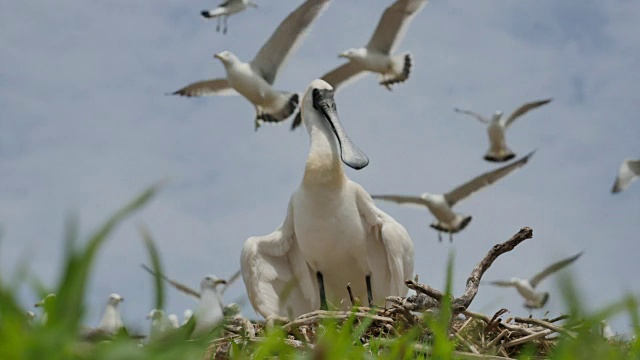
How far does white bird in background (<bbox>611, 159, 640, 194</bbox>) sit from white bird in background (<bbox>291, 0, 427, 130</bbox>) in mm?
6340

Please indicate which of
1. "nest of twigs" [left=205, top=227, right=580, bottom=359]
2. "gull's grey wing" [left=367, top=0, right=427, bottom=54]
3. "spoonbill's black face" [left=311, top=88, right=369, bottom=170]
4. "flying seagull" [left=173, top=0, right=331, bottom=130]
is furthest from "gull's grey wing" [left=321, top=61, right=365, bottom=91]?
"nest of twigs" [left=205, top=227, right=580, bottom=359]

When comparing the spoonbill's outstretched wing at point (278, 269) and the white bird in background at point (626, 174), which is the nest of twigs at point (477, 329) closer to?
the spoonbill's outstretched wing at point (278, 269)

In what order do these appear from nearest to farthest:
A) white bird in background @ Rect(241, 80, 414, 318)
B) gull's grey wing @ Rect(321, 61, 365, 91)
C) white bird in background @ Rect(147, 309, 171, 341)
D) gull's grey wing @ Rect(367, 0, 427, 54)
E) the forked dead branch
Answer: white bird in background @ Rect(147, 309, 171, 341) → the forked dead branch → white bird in background @ Rect(241, 80, 414, 318) → gull's grey wing @ Rect(367, 0, 427, 54) → gull's grey wing @ Rect(321, 61, 365, 91)

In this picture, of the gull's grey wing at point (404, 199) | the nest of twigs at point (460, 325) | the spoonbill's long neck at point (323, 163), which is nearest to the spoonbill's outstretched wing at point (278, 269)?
the spoonbill's long neck at point (323, 163)

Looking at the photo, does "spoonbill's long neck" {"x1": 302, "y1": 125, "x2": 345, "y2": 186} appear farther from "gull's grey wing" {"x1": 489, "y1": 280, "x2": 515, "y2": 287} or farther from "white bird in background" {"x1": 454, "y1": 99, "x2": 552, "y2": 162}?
"white bird in background" {"x1": 454, "y1": 99, "x2": 552, "y2": 162}

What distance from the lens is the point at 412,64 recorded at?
85.6 feet

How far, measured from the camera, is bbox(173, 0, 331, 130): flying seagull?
915 inches

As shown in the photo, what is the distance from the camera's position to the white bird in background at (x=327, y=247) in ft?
29.6

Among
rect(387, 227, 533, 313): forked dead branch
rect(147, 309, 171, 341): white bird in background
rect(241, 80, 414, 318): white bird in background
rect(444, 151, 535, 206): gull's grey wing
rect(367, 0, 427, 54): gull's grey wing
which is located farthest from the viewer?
rect(444, 151, 535, 206): gull's grey wing

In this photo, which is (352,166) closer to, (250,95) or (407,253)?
(407,253)

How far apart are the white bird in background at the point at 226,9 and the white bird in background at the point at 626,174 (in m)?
10.3

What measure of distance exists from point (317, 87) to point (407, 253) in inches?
81.9

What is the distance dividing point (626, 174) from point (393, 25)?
24.8 feet

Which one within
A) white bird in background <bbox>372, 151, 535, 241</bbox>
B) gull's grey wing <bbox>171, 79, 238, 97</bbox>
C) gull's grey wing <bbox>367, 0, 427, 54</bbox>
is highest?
gull's grey wing <bbox>367, 0, 427, 54</bbox>
